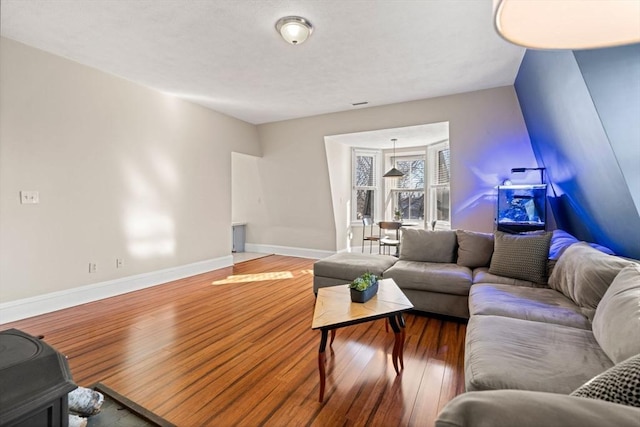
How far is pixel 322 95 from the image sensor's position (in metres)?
4.47

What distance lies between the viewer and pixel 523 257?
281cm

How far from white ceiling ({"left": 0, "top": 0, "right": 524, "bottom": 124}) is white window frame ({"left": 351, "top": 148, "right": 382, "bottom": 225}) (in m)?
2.38

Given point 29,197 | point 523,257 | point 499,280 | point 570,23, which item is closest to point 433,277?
point 499,280

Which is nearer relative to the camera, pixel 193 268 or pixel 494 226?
pixel 494 226

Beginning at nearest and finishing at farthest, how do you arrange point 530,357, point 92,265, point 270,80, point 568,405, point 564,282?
point 568,405, point 530,357, point 564,282, point 92,265, point 270,80

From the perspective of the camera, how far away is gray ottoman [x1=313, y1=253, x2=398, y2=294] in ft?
11.2

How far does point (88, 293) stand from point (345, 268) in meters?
3.15

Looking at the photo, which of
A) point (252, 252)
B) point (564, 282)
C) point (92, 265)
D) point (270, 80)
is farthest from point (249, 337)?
point (252, 252)

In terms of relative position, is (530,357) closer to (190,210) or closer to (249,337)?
(249,337)

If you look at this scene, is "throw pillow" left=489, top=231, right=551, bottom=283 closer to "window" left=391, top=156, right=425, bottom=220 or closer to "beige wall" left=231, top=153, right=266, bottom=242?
"window" left=391, top=156, right=425, bottom=220

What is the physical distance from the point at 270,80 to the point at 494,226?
379cm

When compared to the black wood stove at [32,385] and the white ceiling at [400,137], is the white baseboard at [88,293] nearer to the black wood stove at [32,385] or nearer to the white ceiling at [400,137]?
the black wood stove at [32,385]

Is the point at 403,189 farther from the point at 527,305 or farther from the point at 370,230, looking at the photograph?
the point at 527,305

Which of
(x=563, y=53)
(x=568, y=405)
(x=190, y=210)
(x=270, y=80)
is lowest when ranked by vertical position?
(x=568, y=405)
